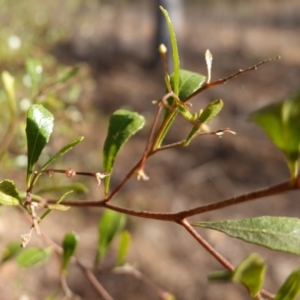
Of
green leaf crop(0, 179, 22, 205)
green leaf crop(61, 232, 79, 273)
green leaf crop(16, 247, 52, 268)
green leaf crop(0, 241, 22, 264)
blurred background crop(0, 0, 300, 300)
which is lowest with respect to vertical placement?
blurred background crop(0, 0, 300, 300)

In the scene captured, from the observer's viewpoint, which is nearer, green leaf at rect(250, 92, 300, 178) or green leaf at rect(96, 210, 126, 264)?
green leaf at rect(250, 92, 300, 178)

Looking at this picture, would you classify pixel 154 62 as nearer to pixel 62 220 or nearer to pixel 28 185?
pixel 62 220

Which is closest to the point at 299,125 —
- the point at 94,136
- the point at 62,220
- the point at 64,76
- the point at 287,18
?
the point at 64,76

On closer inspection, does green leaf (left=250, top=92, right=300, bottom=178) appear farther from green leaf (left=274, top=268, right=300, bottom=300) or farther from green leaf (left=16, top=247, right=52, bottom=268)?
green leaf (left=16, top=247, right=52, bottom=268)

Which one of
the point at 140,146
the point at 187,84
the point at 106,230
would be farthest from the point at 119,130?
the point at 140,146

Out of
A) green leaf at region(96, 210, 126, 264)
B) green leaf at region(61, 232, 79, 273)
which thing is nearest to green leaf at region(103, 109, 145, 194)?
green leaf at region(61, 232, 79, 273)

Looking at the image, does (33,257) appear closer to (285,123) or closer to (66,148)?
(66,148)
